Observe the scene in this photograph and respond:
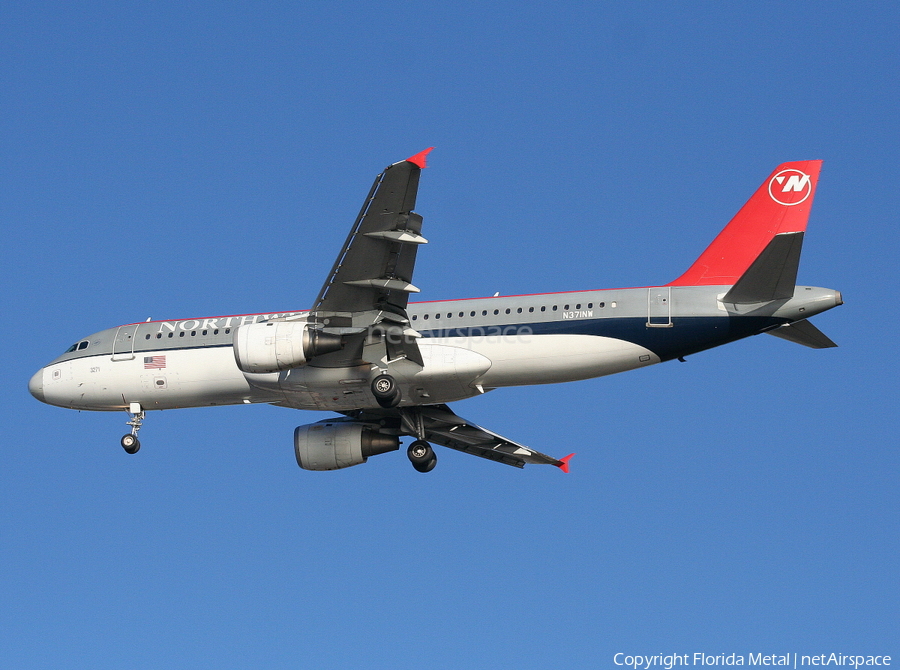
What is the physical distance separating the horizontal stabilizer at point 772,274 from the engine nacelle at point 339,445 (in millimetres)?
10898

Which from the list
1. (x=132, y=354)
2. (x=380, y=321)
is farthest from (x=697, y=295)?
(x=132, y=354)

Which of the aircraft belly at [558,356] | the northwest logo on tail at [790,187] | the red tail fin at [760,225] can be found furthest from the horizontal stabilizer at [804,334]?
the northwest logo on tail at [790,187]

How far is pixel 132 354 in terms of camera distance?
31.5 metres

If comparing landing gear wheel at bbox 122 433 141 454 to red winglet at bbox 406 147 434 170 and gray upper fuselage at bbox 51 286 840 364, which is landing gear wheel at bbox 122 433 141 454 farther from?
red winglet at bbox 406 147 434 170

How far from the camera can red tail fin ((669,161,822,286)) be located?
2944cm

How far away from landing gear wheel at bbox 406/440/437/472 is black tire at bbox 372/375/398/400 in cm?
388

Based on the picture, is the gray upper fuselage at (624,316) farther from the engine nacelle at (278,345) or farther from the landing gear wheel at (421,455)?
the landing gear wheel at (421,455)

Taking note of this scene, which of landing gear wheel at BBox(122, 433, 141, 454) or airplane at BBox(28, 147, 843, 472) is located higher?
airplane at BBox(28, 147, 843, 472)

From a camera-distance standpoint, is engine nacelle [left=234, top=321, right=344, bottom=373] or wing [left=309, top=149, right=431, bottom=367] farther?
engine nacelle [left=234, top=321, right=344, bottom=373]

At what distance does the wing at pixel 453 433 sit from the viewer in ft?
107

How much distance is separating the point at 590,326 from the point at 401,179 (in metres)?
7.30

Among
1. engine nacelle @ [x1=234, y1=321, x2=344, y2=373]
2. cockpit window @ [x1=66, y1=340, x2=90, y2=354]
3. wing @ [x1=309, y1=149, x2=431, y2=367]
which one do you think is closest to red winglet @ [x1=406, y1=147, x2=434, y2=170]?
wing @ [x1=309, y1=149, x2=431, y2=367]

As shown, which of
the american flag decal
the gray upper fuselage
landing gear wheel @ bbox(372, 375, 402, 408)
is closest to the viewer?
the gray upper fuselage

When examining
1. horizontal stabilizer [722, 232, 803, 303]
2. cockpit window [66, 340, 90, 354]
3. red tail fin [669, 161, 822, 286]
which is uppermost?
red tail fin [669, 161, 822, 286]
